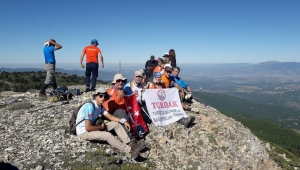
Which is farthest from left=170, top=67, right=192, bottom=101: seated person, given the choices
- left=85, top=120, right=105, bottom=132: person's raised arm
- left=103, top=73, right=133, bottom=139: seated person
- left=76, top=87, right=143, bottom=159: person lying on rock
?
left=85, top=120, right=105, bottom=132: person's raised arm

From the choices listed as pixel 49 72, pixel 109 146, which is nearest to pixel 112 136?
pixel 109 146

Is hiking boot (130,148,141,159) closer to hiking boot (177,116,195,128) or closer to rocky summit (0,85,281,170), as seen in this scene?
rocky summit (0,85,281,170)

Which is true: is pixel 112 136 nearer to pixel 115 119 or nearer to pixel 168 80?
pixel 115 119

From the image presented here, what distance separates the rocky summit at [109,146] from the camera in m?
8.52

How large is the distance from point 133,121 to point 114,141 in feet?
6.77

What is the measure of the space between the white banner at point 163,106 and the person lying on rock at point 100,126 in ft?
10.9

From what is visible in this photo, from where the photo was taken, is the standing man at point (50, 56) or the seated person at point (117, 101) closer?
the seated person at point (117, 101)

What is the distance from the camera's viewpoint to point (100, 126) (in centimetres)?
939

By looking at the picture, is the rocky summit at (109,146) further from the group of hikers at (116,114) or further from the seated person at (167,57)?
the seated person at (167,57)

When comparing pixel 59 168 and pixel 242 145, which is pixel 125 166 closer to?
pixel 59 168

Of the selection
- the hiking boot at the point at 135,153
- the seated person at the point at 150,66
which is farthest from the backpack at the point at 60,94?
the hiking boot at the point at 135,153

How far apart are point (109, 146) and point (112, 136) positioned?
0.87 meters

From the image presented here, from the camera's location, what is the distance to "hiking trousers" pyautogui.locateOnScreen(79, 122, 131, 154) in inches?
364

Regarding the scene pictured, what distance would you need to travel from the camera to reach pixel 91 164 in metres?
8.41
